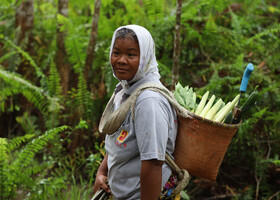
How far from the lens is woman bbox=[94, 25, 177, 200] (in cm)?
173

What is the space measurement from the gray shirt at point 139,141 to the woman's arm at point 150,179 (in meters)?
0.05

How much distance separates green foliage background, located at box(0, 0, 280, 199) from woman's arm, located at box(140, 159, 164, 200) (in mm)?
1833

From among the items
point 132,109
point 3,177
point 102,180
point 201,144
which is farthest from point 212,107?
point 3,177

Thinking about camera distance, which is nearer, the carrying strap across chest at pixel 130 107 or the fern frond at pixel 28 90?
the carrying strap across chest at pixel 130 107

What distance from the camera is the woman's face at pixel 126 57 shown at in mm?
1848

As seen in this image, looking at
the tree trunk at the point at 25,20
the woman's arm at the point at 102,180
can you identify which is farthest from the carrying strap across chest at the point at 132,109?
the tree trunk at the point at 25,20

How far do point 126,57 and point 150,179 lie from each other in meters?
0.71

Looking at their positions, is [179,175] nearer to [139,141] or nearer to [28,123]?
[139,141]

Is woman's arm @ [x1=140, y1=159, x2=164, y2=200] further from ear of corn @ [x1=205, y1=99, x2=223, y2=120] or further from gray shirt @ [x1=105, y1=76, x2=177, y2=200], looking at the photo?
ear of corn @ [x1=205, y1=99, x2=223, y2=120]

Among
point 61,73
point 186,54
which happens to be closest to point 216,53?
point 186,54

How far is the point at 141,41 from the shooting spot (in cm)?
183

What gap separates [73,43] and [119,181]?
3623mm

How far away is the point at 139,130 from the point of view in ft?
5.72

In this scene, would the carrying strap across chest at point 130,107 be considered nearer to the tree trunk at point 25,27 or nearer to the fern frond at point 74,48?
the fern frond at point 74,48
